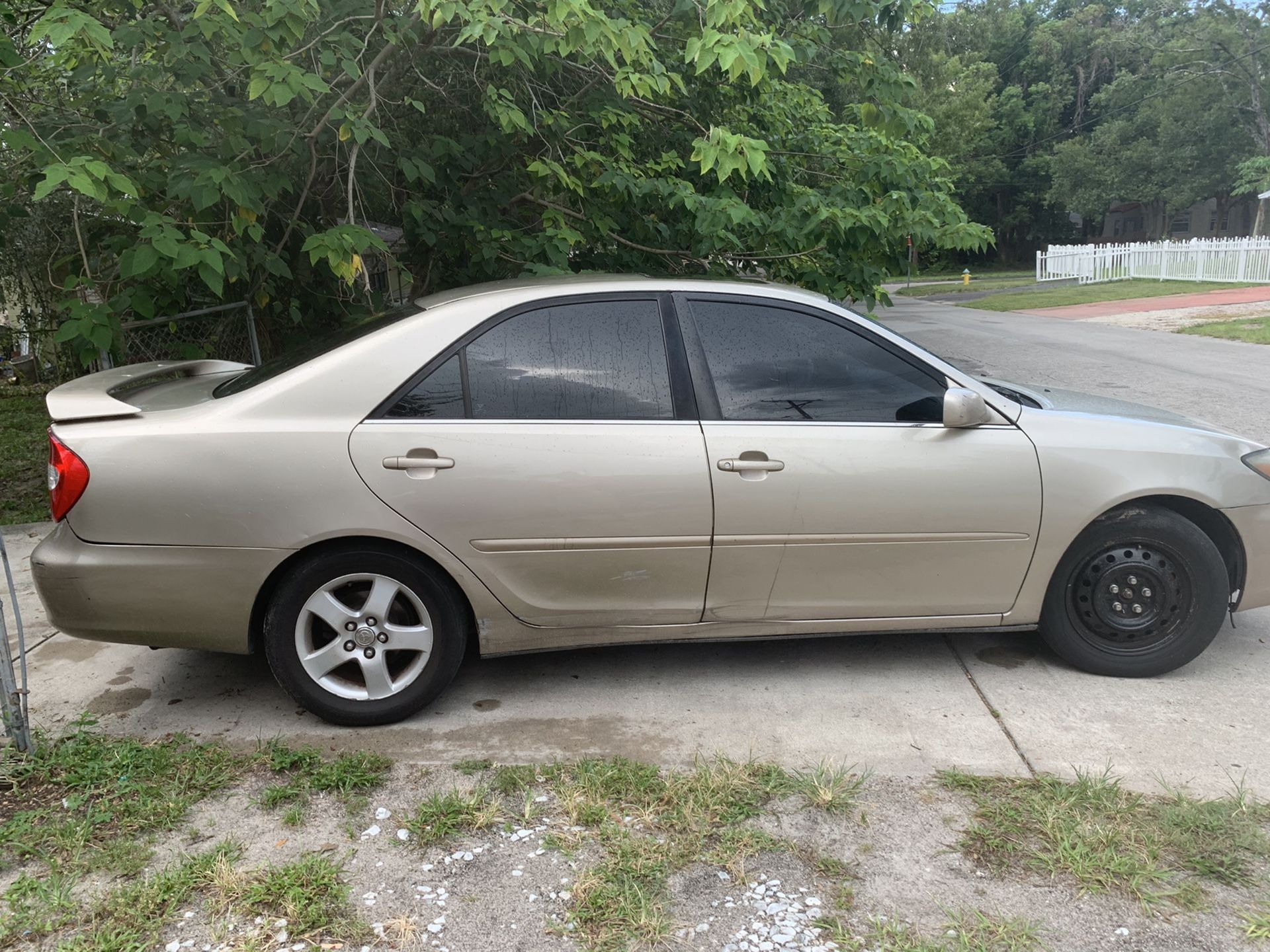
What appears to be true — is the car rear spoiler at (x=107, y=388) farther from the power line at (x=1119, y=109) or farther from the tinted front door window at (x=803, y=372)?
the power line at (x=1119, y=109)

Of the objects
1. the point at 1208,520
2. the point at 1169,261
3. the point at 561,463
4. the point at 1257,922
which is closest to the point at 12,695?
the point at 561,463

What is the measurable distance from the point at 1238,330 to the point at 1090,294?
12.1 meters

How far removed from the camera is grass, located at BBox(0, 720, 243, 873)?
9.02 ft

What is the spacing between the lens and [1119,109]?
47.3 m

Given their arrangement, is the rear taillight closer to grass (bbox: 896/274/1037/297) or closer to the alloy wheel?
the alloy wheel

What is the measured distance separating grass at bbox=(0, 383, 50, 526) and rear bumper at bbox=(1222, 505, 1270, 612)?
6316mm

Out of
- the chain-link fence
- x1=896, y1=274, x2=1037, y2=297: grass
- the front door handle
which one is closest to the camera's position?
the front door handle

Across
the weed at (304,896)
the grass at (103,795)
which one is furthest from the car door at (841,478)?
the grass at (103,795)

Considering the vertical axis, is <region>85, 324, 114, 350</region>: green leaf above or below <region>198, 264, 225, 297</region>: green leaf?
below

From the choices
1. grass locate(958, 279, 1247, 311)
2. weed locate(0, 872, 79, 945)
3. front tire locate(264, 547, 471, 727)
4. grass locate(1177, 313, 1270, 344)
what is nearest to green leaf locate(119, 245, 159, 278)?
front tire locate(264, 547, 471, 727)

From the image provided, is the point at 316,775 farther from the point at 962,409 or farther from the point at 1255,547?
the point at 1255,547

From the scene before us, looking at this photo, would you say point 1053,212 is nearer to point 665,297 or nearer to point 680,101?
point 680,101

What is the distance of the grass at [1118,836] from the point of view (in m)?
2.62

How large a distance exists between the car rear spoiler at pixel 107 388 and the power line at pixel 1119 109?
159 feet
